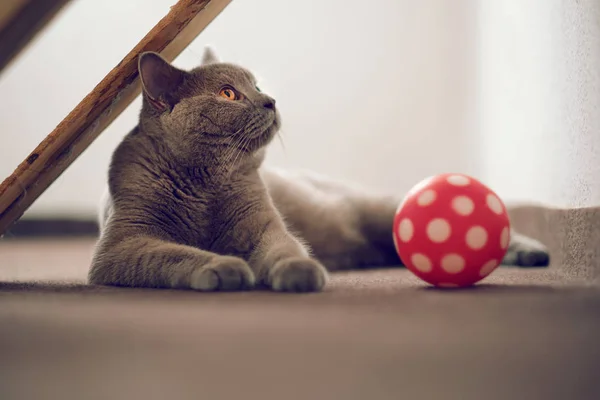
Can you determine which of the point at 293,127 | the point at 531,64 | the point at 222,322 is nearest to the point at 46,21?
the point at 222,322

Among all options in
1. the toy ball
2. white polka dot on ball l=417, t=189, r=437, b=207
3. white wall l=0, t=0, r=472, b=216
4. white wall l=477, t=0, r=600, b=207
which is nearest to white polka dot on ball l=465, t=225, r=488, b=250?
the toy ball

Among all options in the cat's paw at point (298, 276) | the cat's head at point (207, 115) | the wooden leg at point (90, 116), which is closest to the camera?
the cat's paw at point (298, 276)

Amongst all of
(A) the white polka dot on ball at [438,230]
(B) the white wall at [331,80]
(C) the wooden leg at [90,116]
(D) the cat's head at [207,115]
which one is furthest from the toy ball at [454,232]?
(B) the white wall at [331,80]

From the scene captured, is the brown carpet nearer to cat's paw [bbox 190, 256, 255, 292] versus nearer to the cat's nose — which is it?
cat's paw [bbox 190, 256, 255, 292]

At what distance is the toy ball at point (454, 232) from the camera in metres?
1.23

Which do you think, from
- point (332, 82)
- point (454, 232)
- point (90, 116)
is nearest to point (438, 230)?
point (454, 232)

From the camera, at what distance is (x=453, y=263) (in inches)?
48.6

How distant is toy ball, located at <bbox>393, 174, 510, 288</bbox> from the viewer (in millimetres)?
1227

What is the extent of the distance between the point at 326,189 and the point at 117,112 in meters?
0.98

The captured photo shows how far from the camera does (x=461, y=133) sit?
11.8 ft

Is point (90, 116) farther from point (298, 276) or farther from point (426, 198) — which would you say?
point (426, 198)

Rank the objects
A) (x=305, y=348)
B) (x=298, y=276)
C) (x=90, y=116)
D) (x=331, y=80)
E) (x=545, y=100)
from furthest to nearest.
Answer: (x=331, y=80) < (x=545, y=100) < (x=90, y=116) < (x=298, y=276) < (x=305, y=348)

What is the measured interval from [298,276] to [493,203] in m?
0.44

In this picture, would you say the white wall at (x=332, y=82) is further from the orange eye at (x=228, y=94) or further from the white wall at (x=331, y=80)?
the orange eye at (x=228, y=94)
